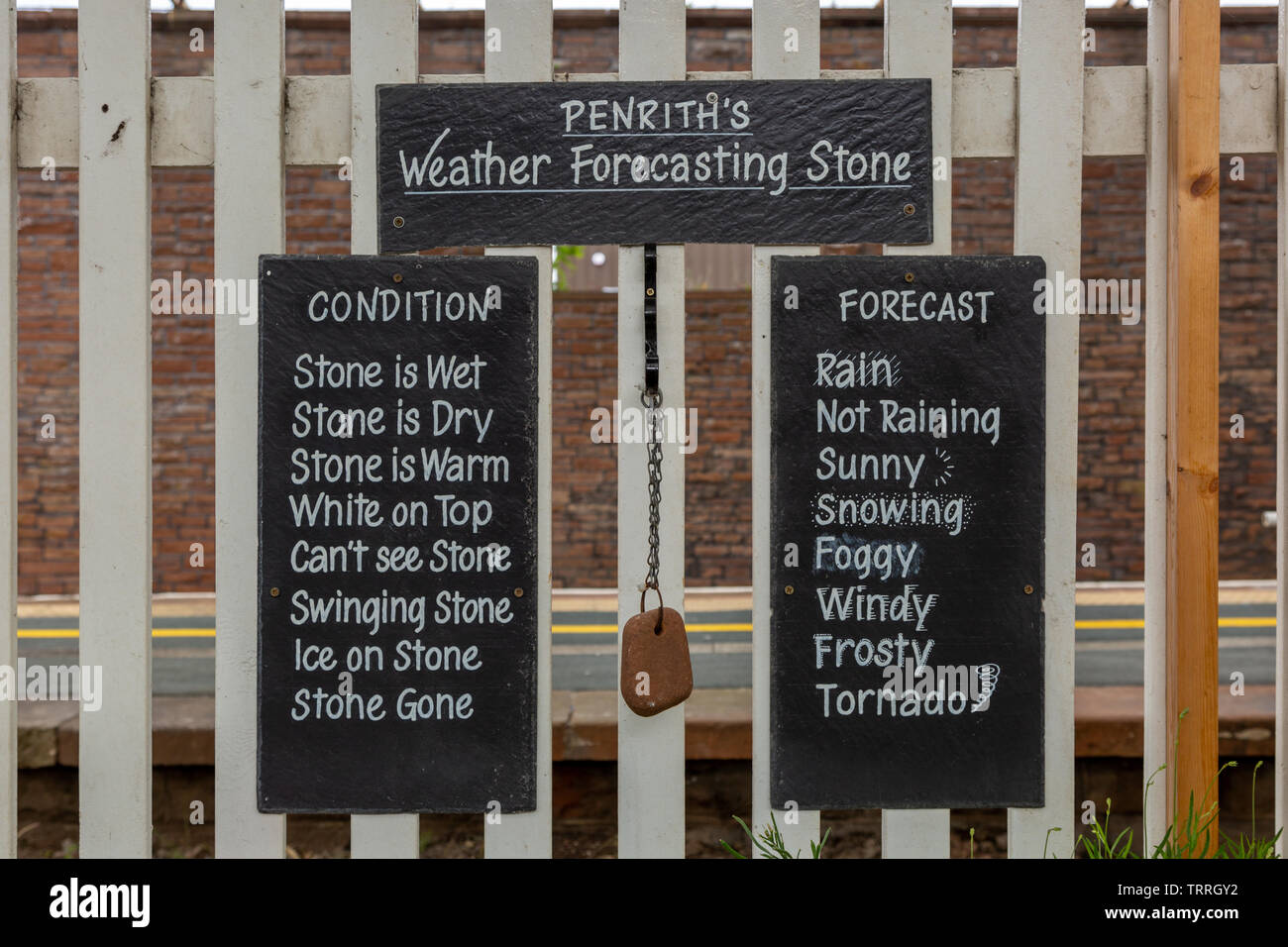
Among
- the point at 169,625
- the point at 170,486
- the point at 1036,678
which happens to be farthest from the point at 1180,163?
the point at 170,486

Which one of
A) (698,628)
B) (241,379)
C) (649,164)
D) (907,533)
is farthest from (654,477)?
(698,628)

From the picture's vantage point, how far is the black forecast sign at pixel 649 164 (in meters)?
2.10

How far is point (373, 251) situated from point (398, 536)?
2.08 ft

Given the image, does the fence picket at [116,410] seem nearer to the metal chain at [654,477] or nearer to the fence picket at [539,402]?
the fence picket at [539,402]

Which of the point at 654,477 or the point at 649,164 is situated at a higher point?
the point at 649,164

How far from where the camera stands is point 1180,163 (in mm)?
2025

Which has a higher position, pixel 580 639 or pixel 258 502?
pixel 258 502

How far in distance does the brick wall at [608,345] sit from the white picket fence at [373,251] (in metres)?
6.99

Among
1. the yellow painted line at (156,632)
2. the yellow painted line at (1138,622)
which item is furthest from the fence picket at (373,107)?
the yellow painted line at (1138,622)

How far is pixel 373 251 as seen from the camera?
213 cm

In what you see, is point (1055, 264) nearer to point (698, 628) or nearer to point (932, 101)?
point (932, 101)

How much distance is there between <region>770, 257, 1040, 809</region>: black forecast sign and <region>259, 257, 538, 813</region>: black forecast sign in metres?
0.58
